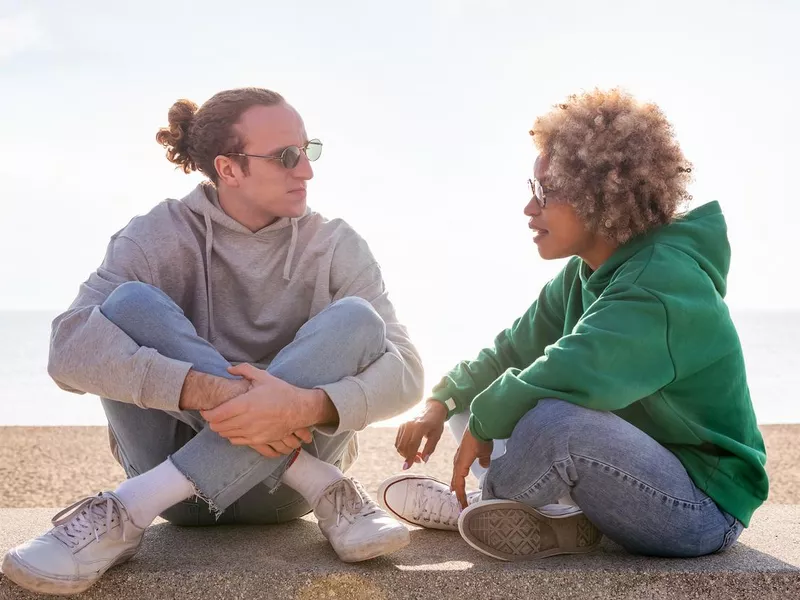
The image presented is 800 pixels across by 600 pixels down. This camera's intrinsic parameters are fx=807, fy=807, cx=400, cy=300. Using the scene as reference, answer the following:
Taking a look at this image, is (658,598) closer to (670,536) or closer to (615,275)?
(670,536)

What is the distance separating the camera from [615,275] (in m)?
2.45

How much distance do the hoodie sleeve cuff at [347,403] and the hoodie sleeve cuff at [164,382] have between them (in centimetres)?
42

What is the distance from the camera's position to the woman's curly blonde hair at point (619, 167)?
2.53 m

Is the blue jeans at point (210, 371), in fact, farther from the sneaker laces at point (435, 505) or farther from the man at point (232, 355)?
the sneaker laces at point (435, 505)

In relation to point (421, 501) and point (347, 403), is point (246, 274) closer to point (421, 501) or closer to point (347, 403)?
point (347, 403)

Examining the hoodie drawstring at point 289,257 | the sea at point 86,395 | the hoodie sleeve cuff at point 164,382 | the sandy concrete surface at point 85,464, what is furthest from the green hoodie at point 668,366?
the sandy concrete surface at point 85,464

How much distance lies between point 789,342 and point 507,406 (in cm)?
4956

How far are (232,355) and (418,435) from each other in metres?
0.76

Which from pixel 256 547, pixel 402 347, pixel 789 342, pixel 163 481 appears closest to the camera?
pixel 163 481

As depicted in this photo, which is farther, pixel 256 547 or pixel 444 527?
pixel 444 527

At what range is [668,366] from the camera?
88.5 inches

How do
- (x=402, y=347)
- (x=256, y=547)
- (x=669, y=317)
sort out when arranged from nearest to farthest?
(x=669, y=317)
(x=256, y=547)
(x=402, y=347)

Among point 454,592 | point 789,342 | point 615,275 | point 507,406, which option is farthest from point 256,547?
point 789,342

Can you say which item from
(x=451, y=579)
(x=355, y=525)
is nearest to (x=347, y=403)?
(x=355, y=525)
